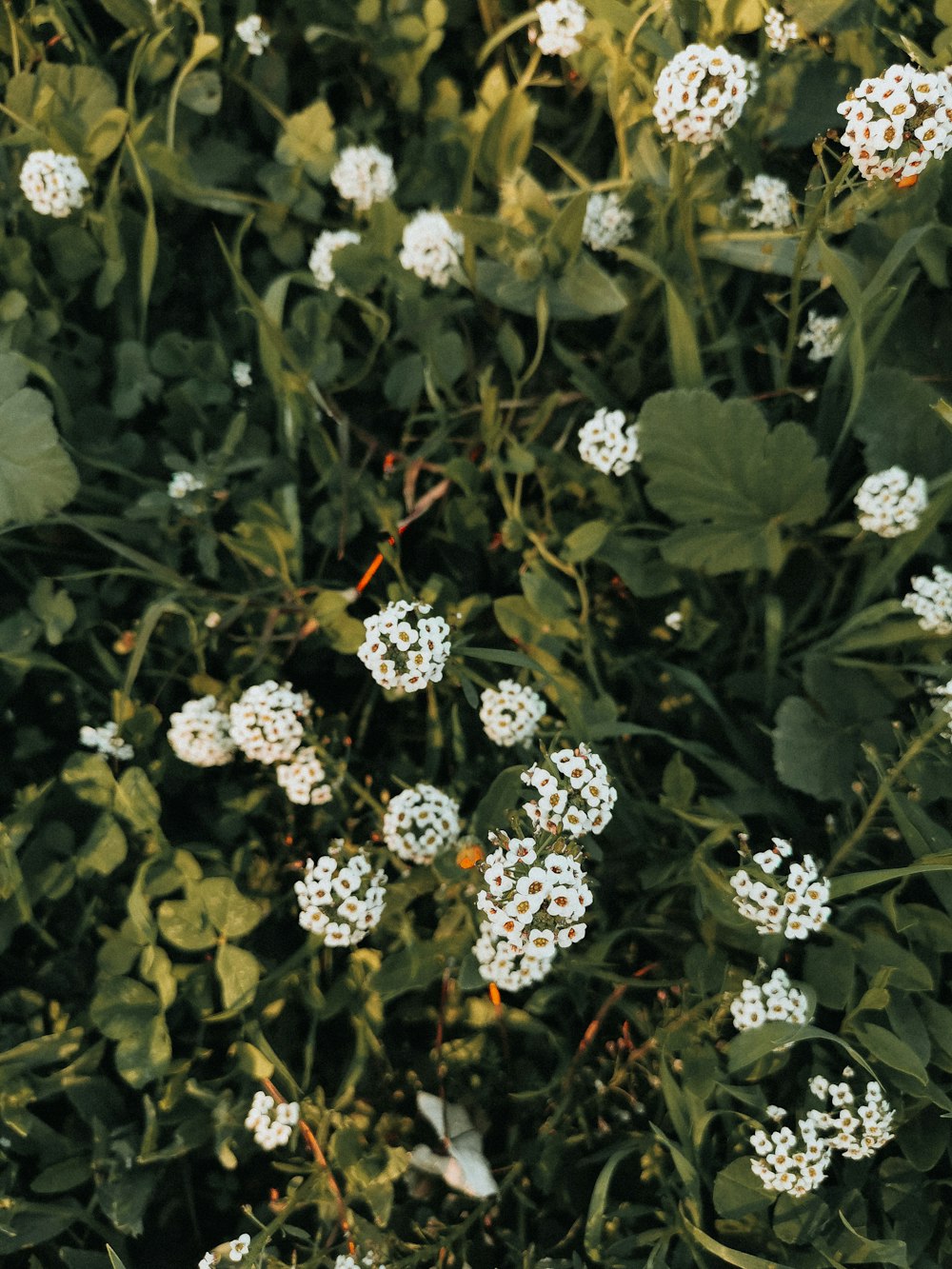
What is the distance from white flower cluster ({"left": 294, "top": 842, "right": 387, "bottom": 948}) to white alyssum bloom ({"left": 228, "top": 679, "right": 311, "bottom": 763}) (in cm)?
27

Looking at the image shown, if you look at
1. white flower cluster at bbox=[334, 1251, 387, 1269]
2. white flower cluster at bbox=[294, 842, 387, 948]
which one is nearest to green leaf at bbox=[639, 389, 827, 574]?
white flower cluster at bbox=[294, 842, 387, 948]

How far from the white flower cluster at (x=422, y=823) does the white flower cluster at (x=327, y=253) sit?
1252 millimetres

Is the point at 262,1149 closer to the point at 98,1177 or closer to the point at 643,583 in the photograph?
the point at 98,1177

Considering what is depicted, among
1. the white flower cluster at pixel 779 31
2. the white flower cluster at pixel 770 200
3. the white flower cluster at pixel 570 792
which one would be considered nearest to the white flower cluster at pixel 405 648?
the white flower cluster at pixel 570 792

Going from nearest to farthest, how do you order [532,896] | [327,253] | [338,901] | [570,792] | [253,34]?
[532,896] → [570,792] → [338,901] → [327,253] → [253,34]

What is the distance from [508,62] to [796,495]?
4.77 feet

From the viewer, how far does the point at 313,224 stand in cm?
279

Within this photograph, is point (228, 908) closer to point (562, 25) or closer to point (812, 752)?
point (812, 752)

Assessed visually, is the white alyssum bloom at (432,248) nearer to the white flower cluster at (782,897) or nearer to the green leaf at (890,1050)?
the white flower cluster at (782,897)

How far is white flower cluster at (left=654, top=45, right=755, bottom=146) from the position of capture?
2.12 meters

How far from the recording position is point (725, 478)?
7.64 ft

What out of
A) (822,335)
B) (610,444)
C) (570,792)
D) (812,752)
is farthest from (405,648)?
(822,335)

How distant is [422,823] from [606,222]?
1.46 meters

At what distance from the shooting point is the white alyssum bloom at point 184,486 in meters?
2.40
